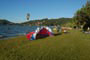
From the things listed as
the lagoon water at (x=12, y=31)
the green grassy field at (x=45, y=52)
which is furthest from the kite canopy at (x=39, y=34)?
the lagoon water at (x=12, y=31)

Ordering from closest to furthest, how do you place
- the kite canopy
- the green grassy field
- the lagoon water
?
the green grassy field, the kite canopy, the lagoon water

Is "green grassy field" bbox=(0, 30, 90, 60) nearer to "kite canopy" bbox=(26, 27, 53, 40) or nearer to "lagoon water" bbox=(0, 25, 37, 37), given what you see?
"kite canopy" bbox=(26, 27, 53, 40)

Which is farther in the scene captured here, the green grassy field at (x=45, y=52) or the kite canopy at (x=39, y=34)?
the kite canopy at (x=39, y=34)

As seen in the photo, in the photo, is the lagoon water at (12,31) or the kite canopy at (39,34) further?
the lagoon water at (12,31)

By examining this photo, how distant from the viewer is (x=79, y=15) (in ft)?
144

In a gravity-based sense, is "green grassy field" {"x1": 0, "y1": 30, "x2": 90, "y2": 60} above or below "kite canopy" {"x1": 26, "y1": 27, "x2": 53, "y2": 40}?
below

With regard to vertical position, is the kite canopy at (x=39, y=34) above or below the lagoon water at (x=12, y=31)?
above

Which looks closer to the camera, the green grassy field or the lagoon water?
the green grassy field

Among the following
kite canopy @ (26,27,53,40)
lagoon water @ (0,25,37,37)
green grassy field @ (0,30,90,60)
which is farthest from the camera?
lagoon water @ (0,25,37,37)

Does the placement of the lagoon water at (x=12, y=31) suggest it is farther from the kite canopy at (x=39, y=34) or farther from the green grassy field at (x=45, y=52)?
the green grassy field at (x=45, y=52)

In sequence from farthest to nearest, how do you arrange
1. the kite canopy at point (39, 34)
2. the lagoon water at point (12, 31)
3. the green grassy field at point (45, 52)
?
the lagoon water at point (12, 31) → the kite canopy at point (39, 34) → the green grassy field at point (45, 52)

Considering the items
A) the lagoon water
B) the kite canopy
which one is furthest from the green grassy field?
the lagoon water

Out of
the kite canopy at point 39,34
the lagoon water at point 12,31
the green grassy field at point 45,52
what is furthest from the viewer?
the lagoon water at point 12,31

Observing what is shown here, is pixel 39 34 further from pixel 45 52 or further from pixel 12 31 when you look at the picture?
pixel 12 31
